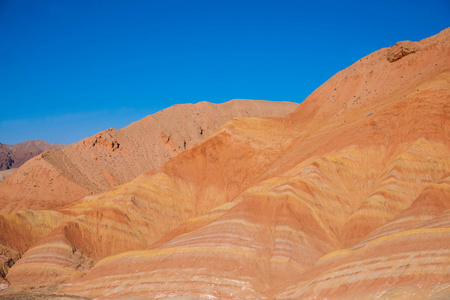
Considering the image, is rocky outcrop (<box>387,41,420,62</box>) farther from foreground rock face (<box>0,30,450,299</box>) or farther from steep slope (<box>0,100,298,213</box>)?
steep slope (<box>0,100,298,213</box>)

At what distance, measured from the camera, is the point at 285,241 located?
1359 inches

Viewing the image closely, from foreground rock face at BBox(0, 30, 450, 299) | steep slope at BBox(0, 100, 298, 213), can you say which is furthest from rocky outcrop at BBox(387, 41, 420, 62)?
steep slope at BBox(0, 100, 298, 213)

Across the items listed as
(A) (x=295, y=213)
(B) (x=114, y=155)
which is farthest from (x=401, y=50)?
(B) (x=114, y=155)

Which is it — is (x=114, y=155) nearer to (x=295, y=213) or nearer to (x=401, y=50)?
(x=401, y=50)

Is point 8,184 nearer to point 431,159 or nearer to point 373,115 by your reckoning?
point 373,115

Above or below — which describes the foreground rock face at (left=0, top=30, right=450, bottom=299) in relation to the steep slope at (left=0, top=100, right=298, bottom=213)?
below

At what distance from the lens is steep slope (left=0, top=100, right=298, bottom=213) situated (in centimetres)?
7706

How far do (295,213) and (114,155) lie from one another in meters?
60.2

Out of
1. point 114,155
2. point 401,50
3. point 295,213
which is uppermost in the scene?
point 401,50

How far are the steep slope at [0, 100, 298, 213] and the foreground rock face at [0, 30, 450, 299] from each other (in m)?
21.2

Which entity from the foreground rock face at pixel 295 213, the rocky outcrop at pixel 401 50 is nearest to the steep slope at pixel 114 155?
the foreground rock face at pixel 295 213

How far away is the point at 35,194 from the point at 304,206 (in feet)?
179

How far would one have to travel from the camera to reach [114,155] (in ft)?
296

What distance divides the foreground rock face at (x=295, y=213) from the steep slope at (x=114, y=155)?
69.5 feet
